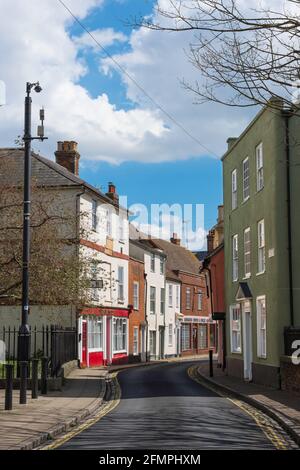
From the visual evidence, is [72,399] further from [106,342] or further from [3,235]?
[106,342]

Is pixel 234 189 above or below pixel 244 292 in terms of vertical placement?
above

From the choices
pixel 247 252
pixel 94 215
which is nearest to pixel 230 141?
pixel 247 252

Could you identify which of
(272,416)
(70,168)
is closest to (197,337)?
(70,168)

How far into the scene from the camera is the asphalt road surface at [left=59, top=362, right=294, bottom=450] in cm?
1129

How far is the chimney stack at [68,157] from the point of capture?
129 ft

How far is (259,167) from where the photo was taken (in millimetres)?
25375

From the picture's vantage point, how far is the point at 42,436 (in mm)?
11969

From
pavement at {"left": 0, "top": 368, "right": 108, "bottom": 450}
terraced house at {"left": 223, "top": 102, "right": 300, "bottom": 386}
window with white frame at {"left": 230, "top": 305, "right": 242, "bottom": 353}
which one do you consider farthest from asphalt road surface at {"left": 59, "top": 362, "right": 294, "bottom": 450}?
window with white frame at {"left": 230, "top": 305, "right": 242, "bottom": 353}

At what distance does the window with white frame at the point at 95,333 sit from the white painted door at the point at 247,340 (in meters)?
11.2

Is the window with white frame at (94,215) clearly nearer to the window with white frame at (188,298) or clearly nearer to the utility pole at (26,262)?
the utility pole at (26,262)

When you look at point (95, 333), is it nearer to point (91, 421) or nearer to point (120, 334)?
point (120, 334)

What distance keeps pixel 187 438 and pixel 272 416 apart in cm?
433

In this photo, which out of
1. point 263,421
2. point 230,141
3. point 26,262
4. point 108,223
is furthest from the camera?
point 108,223

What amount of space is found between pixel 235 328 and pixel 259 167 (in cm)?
772
